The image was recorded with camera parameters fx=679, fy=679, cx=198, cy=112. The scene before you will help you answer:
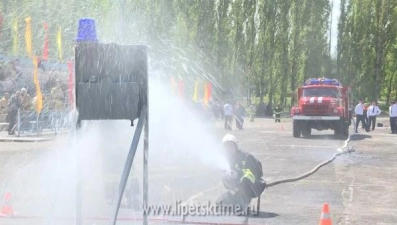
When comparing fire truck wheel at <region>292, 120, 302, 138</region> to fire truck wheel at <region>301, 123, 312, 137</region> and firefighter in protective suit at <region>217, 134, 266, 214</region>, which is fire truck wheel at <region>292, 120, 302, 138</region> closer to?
fire truck wheel at <region>301, 123, 312, 137</region>

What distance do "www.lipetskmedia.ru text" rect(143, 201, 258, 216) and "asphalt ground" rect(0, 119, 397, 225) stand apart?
202mm

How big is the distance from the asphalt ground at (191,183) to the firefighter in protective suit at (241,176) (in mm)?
363

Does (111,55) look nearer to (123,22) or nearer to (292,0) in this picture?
(123,22)

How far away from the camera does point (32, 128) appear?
26719 mm

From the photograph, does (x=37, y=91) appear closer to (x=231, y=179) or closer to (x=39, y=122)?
(x=39, y=122)

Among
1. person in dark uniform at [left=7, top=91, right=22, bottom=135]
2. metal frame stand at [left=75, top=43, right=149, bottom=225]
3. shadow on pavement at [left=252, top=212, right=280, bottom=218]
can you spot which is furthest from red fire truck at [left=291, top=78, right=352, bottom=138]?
metal frame stand at [left=75, top=43, right=149, bottom=225]

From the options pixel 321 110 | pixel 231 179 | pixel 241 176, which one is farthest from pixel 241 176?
pixel 321 110

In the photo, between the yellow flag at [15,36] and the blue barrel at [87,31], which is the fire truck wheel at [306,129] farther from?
the blue barrel at [87,31]

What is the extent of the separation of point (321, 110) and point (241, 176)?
828 inches

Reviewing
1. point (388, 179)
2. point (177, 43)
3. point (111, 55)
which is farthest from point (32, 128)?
point (177, 43)

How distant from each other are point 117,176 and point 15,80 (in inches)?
869

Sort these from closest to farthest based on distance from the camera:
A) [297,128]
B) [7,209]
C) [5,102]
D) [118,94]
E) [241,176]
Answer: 1. [118,94]
2. [241,176]
3. [7,209]
4. [5,102]
5. [297,128]

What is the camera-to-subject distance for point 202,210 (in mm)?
10430

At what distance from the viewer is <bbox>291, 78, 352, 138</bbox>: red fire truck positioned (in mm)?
30156
